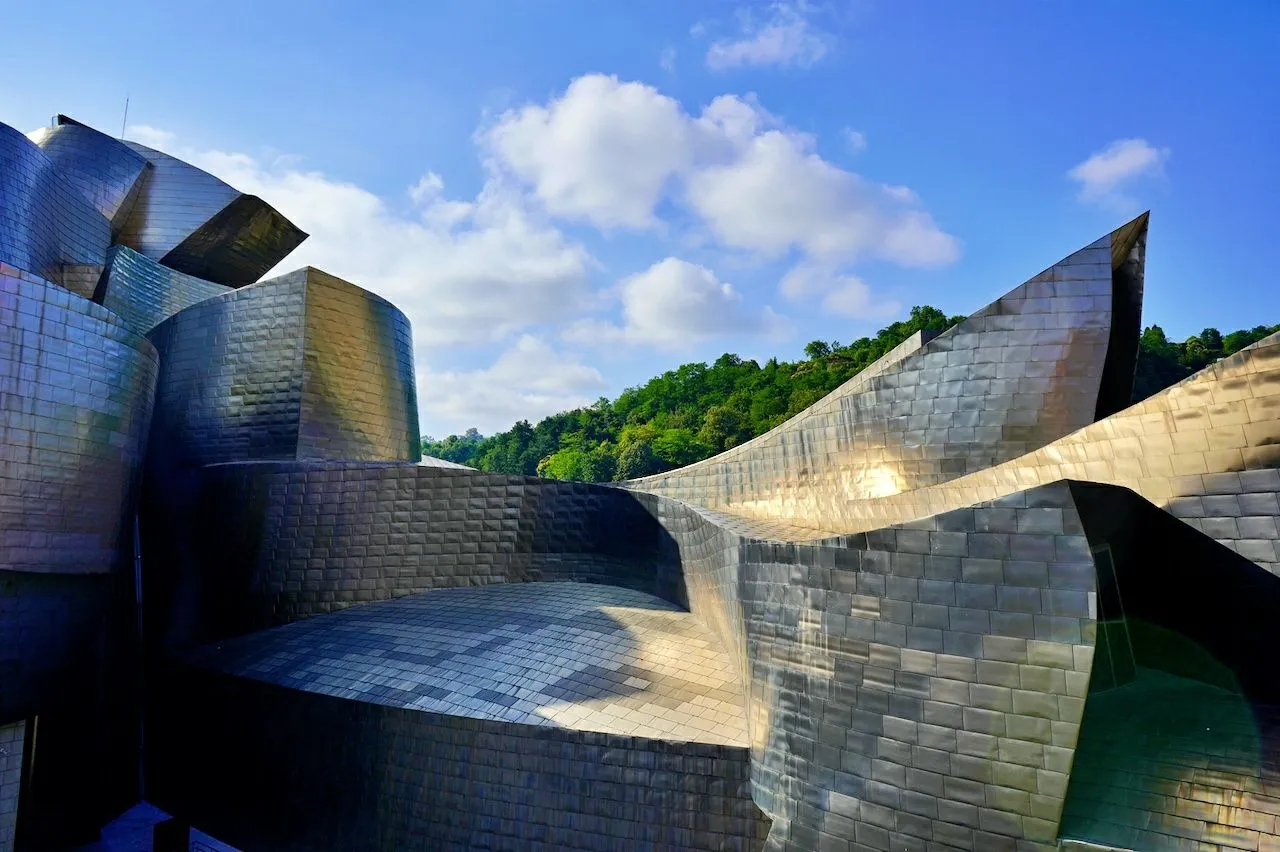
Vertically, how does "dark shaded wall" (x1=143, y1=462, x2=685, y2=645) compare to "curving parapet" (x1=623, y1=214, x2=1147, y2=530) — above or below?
below

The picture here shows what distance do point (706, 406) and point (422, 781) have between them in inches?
2049

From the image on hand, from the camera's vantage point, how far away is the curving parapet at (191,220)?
1908 cm

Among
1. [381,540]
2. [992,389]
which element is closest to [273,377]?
[381,540]

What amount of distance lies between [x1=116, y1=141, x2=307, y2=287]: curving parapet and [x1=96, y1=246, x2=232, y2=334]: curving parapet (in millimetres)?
1365

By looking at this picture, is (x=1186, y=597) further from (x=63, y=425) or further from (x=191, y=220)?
(x=191, y=220)

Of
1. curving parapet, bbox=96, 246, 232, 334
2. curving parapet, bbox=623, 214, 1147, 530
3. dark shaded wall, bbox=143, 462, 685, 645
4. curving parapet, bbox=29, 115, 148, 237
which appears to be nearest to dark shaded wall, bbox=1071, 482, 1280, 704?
curving parapet, bbox=623, 214, 1147, 530

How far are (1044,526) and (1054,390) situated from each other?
4889 millimetres

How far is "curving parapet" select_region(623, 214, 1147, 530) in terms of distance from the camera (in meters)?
10.3

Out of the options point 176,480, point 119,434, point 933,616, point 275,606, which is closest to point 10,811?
point 275,606

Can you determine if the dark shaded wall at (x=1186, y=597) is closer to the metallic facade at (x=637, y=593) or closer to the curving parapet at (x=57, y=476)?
the metallic facade at (x=637, y=593)

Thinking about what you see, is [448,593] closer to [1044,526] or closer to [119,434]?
[119,434]

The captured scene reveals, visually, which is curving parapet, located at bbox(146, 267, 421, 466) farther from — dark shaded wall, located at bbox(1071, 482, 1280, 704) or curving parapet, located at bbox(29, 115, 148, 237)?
dark shaded wall, located at bbox(1071, 482, 1280, 704)

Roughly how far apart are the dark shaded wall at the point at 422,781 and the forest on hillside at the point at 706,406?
36.9 m

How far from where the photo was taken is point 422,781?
31.4ft
